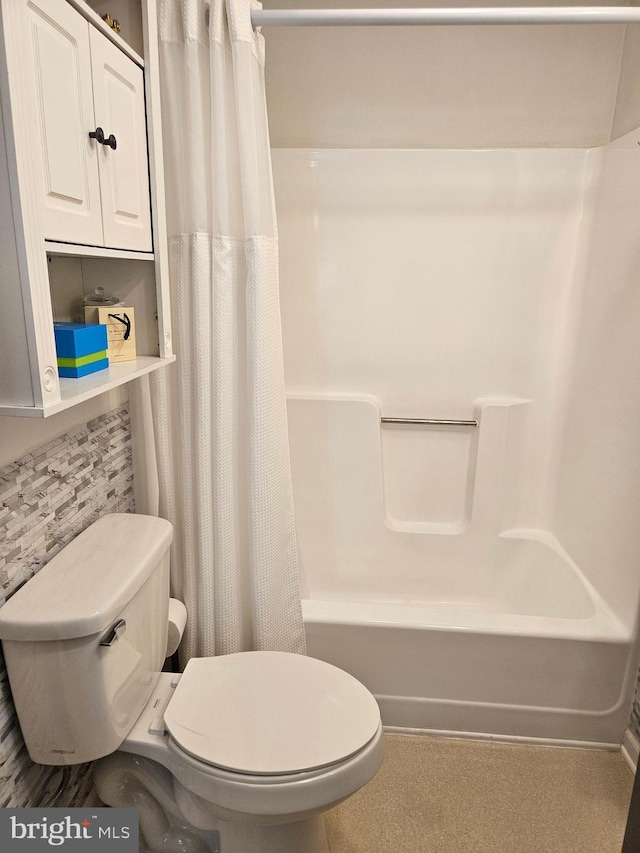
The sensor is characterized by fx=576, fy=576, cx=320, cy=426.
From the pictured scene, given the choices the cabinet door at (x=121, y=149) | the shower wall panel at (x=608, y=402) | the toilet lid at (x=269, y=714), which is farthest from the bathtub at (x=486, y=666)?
the cabinet door at (x=121, y=149)

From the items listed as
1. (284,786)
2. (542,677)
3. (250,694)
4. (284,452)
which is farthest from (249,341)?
(542,677)

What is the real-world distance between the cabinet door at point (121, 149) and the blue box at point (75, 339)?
172 mm

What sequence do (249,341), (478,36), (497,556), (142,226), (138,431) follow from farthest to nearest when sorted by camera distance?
(497,556), (478,36), (138,431), (249,341), (142,226)

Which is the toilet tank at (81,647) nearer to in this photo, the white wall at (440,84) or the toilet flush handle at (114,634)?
the toilet flush handle at (114,634)

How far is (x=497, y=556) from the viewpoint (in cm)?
228

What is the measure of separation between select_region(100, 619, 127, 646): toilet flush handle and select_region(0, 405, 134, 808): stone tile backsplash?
203mm

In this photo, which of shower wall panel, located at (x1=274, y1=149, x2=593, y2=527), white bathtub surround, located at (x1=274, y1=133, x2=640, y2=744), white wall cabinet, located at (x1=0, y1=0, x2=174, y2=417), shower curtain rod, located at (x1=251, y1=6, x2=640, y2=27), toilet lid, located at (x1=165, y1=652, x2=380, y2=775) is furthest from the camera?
shower wall panel, located at (x1=274, y1=149, x2=593, y2=527)

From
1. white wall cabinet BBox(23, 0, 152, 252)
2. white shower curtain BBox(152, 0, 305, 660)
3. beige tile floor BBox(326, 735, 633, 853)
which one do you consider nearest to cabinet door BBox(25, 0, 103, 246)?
white wall cabinet BBox(23, 0, 152, 252)

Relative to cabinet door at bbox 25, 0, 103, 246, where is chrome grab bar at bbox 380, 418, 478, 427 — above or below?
below

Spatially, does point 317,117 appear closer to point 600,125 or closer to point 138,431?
point 600,125

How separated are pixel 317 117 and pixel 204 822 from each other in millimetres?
2172

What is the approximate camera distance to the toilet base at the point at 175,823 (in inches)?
47.9

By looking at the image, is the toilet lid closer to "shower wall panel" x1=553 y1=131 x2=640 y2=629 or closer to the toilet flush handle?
the toilet flush handle

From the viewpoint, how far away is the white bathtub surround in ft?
5.78
